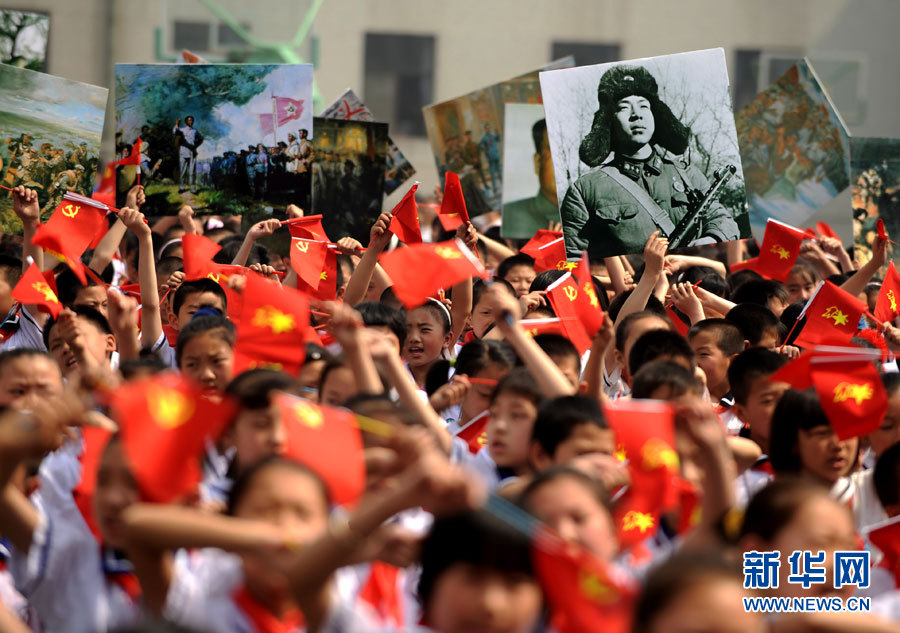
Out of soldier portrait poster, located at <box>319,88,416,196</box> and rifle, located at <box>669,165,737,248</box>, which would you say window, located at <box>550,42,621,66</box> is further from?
rifle, located at <box>669,165,737,248</box>

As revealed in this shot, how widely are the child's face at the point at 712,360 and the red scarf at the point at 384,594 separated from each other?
92.9 inches

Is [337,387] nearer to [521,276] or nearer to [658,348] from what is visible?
[658,348]

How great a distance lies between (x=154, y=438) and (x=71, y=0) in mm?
19152

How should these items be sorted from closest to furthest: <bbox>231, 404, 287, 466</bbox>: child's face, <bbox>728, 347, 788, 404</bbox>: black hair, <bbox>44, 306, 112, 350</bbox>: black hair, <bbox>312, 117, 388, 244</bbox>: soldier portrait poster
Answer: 1. <bbox>231, 404, 287, 466</bbox>: child's face
2. <bbox>728, 347, 788, 404</bbox>: black hair
3. <bbox>44, 306, 112, 350</bbox>: black hair
4. <bbox>312, 117, 388, 244</bbox>: soldier portrait poster

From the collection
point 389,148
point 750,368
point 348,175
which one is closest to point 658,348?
point 750,368

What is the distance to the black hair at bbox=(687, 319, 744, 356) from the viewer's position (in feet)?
17.0

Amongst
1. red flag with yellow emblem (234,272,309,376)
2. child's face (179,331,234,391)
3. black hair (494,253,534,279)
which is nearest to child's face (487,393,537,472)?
red flag with yellow emblem (234,272,309,376)

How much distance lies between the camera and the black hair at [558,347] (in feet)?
15.7

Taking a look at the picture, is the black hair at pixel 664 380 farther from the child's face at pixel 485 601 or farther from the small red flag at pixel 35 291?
the small red flag at pixel 35 291

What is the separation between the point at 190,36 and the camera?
66.8 feet

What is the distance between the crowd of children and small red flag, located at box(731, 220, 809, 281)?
1.55 metres

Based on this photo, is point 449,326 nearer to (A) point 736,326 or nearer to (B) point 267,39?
(A) point 736,326

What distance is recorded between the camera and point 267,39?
795 inches

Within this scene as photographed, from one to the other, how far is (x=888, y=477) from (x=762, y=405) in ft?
2.72
